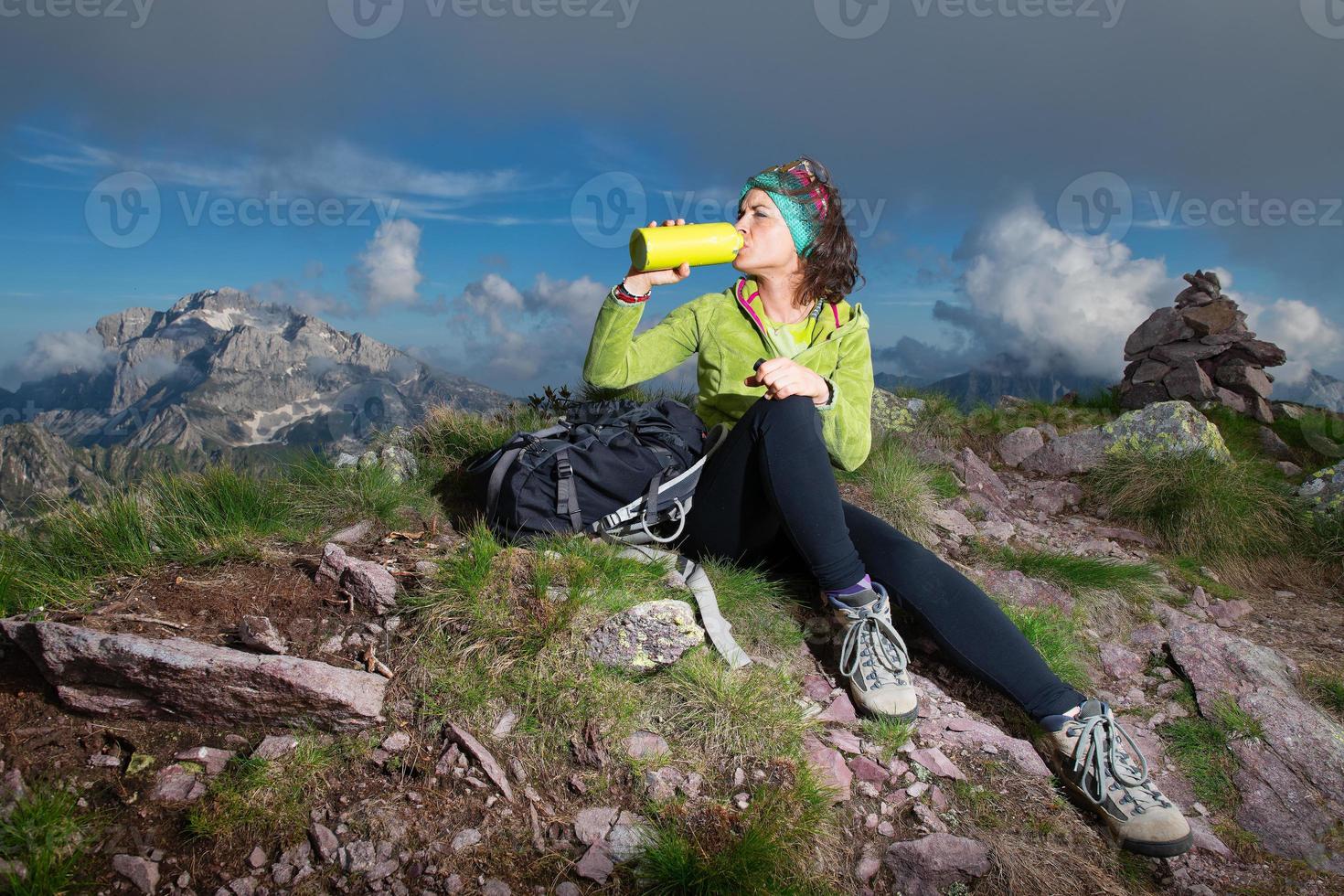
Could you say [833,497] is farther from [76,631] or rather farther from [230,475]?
[230,475]

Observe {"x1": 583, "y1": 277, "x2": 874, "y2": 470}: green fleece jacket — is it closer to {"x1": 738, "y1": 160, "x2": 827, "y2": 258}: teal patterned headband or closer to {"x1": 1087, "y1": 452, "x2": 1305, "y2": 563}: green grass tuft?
{"x1": 738, "y1": 160, "x2": 827, "y2": 258}: teal patterned headband

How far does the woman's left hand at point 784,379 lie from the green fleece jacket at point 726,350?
67 cm

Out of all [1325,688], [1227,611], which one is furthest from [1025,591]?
[1227,611]

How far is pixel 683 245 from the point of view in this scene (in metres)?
3.61

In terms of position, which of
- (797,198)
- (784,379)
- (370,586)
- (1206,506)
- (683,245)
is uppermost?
(797,198)

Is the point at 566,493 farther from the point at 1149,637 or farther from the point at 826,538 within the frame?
the point at 1149,637

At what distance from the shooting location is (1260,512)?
7637 millimetres

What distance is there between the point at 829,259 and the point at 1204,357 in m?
10.8

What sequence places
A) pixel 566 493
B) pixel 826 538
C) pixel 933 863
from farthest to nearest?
pixel 566 493, pixel 826 538, pixel 933 863

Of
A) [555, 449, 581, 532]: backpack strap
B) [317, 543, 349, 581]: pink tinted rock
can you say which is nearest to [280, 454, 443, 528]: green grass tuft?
[317, 543, 349, 581]: pink tinted rock

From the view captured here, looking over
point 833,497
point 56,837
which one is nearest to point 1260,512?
point 833,497

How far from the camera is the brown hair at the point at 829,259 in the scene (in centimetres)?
432

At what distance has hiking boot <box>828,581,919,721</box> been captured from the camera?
136 inches

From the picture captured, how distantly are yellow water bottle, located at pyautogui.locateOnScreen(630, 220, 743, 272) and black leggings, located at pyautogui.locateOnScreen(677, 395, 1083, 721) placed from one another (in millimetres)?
822
